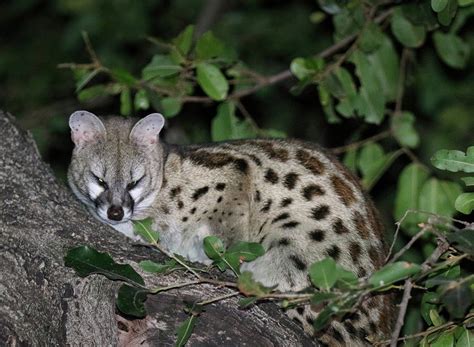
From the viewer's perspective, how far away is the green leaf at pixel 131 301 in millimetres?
4410

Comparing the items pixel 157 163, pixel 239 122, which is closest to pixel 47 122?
pixel 239 122

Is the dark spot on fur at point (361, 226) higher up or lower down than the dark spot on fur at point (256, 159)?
higher up

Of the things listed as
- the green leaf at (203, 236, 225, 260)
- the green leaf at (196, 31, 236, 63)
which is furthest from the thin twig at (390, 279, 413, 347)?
the green leaf at (196, 31, 236, 63)

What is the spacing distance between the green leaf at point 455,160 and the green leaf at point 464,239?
2.07ft

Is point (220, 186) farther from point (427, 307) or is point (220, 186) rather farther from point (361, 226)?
point (427, 307)

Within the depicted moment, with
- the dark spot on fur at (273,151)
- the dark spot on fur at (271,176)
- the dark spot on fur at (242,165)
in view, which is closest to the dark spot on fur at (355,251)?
the dark spot on fur at (271,176)

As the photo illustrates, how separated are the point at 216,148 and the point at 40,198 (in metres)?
1.31

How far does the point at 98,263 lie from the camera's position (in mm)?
4531

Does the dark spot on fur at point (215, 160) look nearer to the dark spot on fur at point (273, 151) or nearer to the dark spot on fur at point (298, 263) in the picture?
the dark spot on fur at point (273, 151)

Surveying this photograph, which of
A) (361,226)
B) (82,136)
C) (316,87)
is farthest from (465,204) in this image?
(316,87)

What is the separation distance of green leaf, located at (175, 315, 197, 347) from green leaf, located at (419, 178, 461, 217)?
2.92 m

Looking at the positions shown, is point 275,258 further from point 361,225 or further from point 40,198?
point 40,198

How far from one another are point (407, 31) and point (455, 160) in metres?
2.74

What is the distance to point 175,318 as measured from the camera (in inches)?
189
